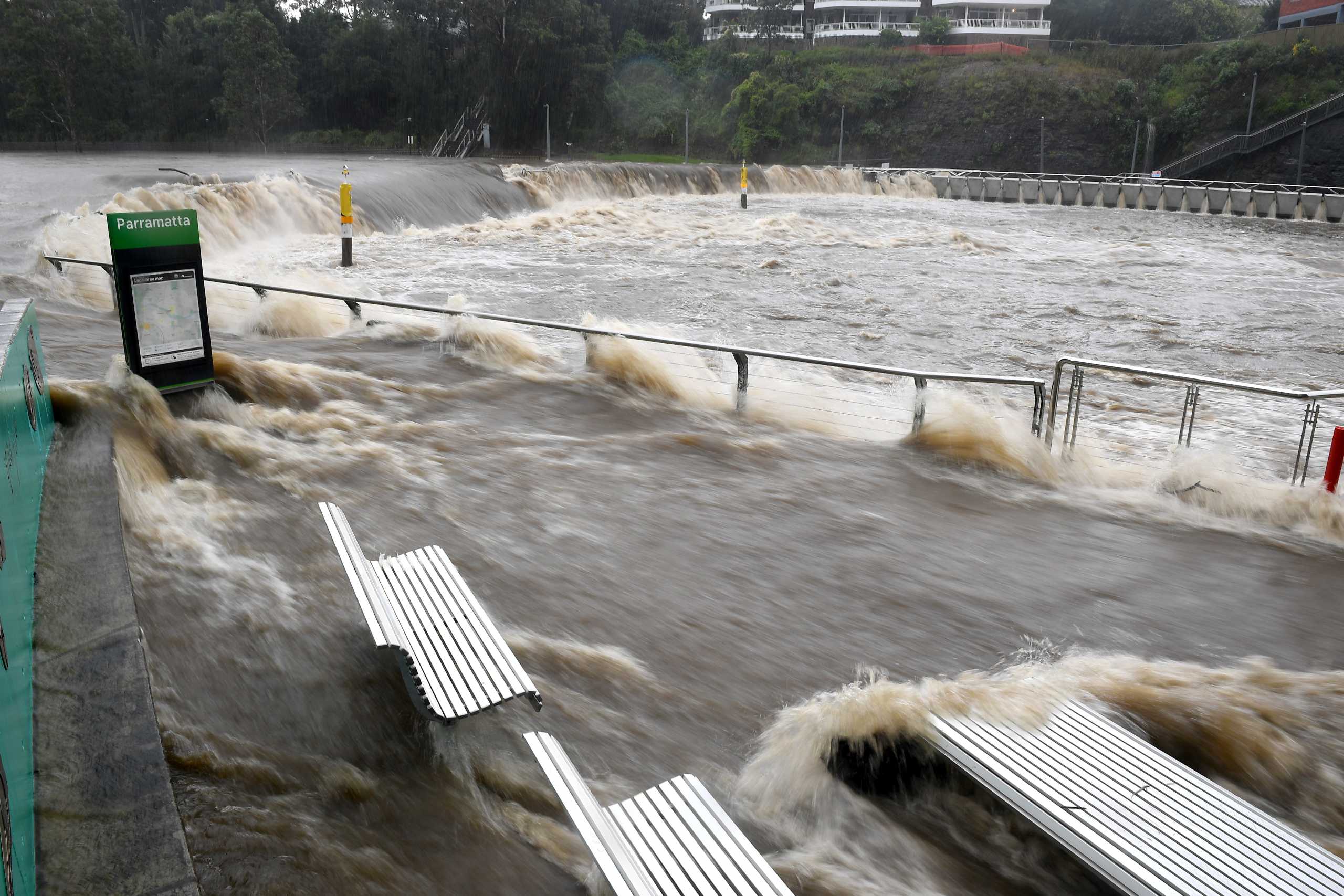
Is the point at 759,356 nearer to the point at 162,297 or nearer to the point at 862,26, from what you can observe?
the point at 162,297

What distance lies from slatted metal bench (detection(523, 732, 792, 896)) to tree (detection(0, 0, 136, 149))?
74.8 metres

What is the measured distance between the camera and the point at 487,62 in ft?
240

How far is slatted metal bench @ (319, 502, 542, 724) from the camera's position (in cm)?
416

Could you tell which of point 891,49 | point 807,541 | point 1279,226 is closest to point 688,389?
point 807,541

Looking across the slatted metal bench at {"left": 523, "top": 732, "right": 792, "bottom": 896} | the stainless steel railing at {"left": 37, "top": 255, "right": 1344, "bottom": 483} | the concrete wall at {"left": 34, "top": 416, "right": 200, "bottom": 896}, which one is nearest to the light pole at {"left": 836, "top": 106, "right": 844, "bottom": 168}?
the stainless steel railing at {"left": 37, "top": 255, "right": 1344, "bottom": 483}

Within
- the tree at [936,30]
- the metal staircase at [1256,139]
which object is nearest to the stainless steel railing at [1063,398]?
the metal staircase at [1256,139]

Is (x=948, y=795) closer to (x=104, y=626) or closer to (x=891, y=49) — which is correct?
(x=104, y=626)

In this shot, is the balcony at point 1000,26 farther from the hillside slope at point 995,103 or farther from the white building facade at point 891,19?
the hillside slope at point 995,103

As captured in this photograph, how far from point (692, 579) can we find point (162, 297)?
5.12 meters

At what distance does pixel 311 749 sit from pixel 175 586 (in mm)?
1727

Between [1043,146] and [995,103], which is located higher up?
[995,103]

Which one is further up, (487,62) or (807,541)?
(487,62)

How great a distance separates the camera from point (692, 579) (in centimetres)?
619

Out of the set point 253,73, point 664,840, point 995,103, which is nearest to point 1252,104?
point 995,103
